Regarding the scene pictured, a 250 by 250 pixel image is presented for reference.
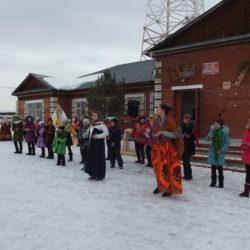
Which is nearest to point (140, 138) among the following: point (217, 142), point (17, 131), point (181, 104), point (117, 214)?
point (217, 142)

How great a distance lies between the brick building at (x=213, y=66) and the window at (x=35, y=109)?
13.1 m

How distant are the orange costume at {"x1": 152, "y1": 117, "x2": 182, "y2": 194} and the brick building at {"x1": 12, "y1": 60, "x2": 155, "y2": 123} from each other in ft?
47.1

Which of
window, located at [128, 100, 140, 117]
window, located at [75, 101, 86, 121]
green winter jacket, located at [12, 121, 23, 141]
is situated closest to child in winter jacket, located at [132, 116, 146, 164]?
green winter jacket, located at [12, 121, 23, 141]

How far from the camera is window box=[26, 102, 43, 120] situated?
2811cm

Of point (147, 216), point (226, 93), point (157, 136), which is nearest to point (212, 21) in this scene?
point (226, 93)

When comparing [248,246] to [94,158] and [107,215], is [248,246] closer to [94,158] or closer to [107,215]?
[107,215]

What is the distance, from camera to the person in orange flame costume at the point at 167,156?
25.4 ft

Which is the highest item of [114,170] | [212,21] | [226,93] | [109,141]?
[212,21]

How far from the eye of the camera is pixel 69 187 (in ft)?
28.5

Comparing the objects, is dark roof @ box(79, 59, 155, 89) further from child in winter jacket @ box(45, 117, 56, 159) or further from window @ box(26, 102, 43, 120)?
child in winter jacket @ box(45, 117, 56, 159)

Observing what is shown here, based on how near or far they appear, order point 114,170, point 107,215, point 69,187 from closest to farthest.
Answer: point 107,215 < point 69,187 < point 114,170

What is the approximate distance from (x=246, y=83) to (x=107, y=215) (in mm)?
9606

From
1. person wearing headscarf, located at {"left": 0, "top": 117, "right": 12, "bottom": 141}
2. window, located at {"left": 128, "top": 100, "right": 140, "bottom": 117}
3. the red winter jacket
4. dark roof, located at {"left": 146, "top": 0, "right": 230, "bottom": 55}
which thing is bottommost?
person wearing headscarf, located at {"left": 0, "top": 117, "right": 12, "bottom": 141}

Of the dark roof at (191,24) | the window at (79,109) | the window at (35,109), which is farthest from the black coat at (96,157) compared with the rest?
the window at (35,109)
